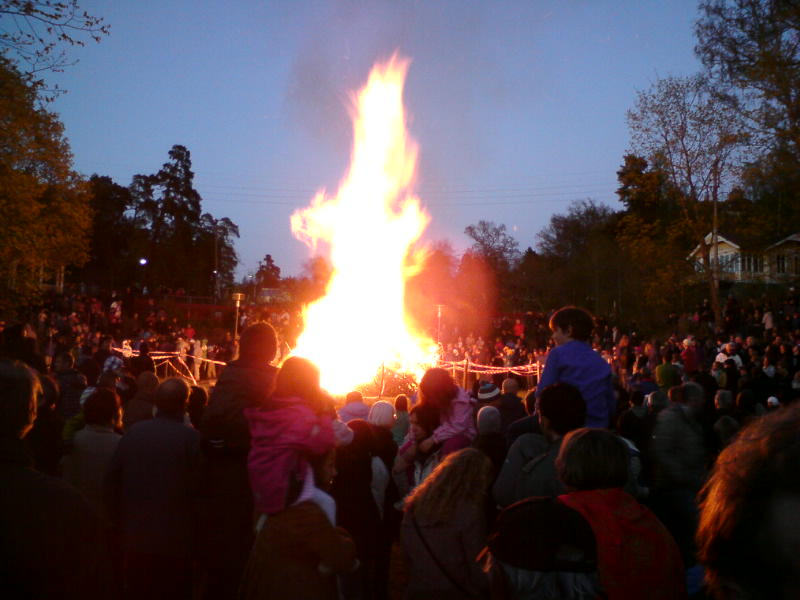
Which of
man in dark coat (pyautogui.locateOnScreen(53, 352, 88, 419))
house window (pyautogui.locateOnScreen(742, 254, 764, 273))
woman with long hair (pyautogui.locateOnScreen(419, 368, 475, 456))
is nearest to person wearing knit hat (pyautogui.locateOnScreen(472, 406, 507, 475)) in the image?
woman with long hair (pyautogui.locateOnScreen(419, 368, 475, 456))

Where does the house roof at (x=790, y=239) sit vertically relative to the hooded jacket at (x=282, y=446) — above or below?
above

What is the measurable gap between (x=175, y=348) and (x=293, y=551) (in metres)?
24.8

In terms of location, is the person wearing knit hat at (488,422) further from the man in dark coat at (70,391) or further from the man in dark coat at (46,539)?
the man in dark coat at (70,391)

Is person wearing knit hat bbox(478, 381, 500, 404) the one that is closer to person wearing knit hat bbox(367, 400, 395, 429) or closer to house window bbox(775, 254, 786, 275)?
person wearing knit hat bbox(367, 400, 395, 429)

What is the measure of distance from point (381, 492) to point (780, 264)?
2630cm

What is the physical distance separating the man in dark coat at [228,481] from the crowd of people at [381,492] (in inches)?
0.5

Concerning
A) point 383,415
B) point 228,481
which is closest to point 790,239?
point 383,415

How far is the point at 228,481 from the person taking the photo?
4418 millimetres

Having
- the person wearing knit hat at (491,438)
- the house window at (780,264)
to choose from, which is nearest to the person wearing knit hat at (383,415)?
the person wearing knit hat at (491,438)

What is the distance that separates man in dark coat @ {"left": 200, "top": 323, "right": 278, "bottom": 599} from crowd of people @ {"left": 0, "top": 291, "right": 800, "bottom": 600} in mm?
12

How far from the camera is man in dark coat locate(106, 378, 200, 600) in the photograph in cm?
437

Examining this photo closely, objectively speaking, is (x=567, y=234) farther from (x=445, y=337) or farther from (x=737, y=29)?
(x=737, y=29)

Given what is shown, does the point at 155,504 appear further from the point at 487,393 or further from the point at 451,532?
the point at 487,393

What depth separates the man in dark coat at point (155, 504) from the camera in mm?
4367
